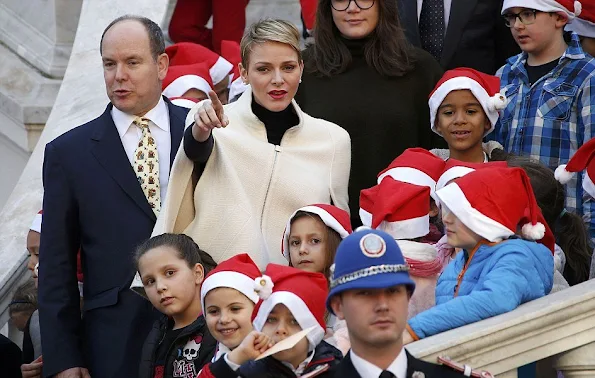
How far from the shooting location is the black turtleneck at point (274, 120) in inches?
270

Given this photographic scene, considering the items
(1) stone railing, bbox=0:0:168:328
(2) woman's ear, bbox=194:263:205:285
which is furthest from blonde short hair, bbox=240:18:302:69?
(1) stone railing, bbox=0:0:168:328

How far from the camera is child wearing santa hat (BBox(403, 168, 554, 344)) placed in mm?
5531

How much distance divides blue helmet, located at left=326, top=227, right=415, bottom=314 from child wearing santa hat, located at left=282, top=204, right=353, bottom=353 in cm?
137

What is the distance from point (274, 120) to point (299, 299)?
148cm

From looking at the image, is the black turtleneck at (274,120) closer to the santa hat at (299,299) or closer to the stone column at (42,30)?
the santa hat at (299,299)

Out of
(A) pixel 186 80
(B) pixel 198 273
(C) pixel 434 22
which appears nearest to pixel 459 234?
(B) pixel 198 273

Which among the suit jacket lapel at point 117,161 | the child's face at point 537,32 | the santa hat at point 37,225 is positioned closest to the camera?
the suit jacket lapel at point 117,161

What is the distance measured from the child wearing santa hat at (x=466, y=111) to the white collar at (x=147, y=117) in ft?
4.28

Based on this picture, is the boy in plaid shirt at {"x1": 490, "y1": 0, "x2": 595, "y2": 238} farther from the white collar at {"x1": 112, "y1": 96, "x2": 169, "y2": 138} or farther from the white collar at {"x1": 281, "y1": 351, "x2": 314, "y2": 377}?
A: the white collar at {"x1": 281, "y1": 351, "x2": 314, "y2": 377}

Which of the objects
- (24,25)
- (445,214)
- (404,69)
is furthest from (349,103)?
(24,25)

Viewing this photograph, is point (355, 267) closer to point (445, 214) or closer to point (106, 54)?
point (445, 214)

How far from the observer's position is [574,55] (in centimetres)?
763

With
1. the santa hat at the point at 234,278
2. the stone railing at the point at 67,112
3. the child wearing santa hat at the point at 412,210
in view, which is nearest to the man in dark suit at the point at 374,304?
the santa hat at the point at 234,278

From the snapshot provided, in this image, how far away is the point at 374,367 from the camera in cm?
485
